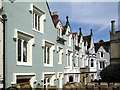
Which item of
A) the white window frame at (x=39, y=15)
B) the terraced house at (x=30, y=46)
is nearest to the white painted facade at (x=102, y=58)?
the terraced house at (x=30, y=46)

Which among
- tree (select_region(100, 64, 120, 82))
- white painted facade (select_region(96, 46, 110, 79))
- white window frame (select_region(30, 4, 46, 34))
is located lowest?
tree (select_region(100, 64, 120, 82))

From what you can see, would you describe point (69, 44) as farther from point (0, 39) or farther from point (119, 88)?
point (119, 88)

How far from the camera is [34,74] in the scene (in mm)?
12250

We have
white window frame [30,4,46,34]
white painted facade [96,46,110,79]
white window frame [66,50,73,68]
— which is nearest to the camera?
white window frame [30,4,46,34]

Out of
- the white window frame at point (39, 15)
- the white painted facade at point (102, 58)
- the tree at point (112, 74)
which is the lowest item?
the tree at point (112, 74)

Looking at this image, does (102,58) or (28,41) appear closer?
(28,41)

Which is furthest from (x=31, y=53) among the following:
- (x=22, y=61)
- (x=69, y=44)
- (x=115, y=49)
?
(x=115, y=49)

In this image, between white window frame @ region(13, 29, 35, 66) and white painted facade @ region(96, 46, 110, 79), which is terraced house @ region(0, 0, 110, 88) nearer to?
white window frame @ region(13, 29, 35, 66)

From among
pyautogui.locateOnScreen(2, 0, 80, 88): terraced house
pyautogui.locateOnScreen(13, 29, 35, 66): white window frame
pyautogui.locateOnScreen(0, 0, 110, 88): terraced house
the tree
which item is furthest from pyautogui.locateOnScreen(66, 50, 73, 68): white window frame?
pyautogui.locateOnScreen(13, 29, 35, 66): white window frame

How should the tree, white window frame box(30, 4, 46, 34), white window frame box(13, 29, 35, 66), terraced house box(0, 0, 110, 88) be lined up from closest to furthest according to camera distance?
terraced house box(0, 0, 110, 88)
white window frame box(13, 29, 35, 66)
white window frame box(30, 4, 46, 34)
the tree

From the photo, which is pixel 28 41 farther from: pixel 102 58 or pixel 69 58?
pixel 102 58

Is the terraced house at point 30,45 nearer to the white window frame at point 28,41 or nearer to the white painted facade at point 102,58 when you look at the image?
the white window frame at point 28,41

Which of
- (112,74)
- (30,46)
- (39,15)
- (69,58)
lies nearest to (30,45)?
(30,46)

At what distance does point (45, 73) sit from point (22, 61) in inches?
127
